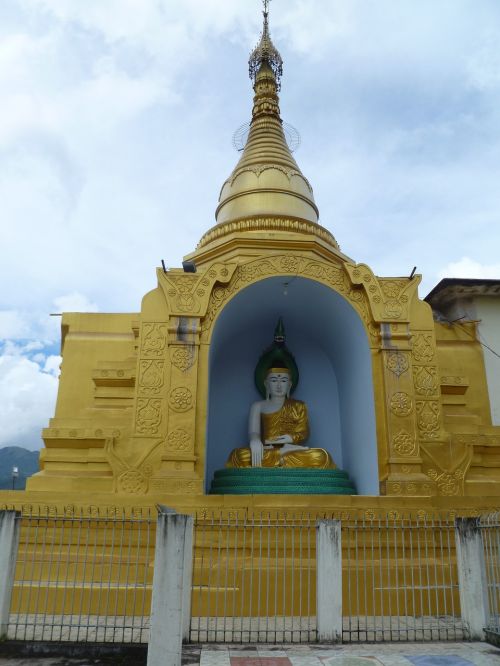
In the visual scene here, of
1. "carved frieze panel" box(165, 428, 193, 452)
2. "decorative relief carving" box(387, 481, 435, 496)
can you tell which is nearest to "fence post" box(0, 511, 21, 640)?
"carved frieze panel" box(165, 428, 193, 452)

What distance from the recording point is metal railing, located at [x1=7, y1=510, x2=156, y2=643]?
6055mm

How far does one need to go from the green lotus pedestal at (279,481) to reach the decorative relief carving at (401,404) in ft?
5.51

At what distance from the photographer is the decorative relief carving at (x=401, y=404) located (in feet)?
29.8

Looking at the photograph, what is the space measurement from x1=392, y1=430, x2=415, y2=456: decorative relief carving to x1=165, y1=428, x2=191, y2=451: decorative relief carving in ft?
10.5

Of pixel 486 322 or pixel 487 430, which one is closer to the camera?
pixel 487 430

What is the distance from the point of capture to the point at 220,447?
11.4 metres

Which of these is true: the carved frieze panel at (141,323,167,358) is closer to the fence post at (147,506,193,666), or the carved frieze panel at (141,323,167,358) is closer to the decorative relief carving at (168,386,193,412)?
the decorative relief carving at (168,386,193,412)

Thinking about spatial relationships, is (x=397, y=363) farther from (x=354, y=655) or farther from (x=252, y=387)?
(x=354, y=655)

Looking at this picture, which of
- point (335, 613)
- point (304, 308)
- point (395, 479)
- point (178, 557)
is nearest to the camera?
point (178, 557)

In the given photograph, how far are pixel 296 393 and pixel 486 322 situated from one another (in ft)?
13.6

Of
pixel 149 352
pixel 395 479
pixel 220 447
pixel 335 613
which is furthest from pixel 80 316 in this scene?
pixel 335 613

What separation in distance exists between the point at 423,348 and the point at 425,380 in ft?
1.91

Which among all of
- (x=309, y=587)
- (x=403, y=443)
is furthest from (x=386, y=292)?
(x=309, y=587)

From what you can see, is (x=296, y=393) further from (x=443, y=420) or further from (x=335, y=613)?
(x=335, y=613)
